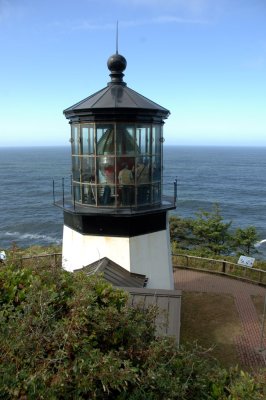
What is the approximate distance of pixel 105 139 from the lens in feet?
24.4

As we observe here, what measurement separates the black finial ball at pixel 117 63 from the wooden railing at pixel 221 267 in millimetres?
9980

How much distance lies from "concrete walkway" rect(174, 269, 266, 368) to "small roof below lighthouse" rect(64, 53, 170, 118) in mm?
6599

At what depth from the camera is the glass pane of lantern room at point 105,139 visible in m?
7.34

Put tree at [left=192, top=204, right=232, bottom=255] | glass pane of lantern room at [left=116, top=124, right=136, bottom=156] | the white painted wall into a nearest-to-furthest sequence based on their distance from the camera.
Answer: glass pane of lantern room at [left=116, top=124, right=136, bottom=156] → the white painted wall → tree at [left=192, top=204, right=232, bottom=255]

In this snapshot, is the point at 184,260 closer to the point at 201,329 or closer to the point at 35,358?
the point at 201,329

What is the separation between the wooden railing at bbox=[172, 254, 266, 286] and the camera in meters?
14.3

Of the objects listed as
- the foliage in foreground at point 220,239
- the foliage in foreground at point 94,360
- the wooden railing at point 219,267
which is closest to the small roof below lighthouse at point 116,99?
the foliage in foreground at point 94,360

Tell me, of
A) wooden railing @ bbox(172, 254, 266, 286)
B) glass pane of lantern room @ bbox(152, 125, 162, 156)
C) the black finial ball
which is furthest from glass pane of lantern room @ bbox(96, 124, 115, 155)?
wooden railing @ bbox(172, 254, 266, 286)

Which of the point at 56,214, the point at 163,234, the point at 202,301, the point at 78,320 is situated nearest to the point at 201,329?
the point at 202,301

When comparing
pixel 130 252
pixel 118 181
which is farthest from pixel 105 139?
pixel 130 252

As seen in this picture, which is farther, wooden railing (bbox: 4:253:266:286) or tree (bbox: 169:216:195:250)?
tree (bbox: 169:216:195:250)

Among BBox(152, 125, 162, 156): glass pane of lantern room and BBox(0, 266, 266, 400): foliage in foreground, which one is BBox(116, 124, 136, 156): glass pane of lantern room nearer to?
BBox(152, 125, 162, 156): glass pane of lantern room

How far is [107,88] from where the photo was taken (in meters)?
7.90

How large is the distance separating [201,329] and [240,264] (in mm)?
5256
